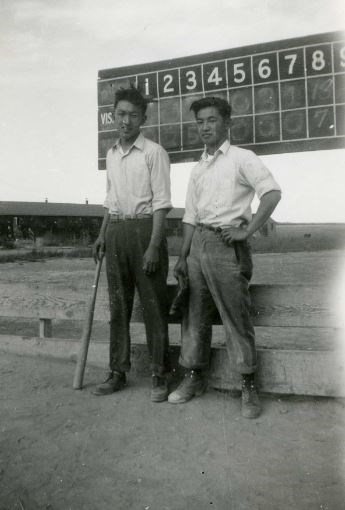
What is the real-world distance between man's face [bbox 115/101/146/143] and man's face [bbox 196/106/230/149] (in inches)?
19.1

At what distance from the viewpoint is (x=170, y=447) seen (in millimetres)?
2629

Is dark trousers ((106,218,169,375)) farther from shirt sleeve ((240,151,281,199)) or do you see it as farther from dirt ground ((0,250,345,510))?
shirt sleeve ((240,151,281,199))

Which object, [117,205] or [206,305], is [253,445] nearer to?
[206,305]

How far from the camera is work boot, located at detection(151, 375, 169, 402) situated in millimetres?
3209

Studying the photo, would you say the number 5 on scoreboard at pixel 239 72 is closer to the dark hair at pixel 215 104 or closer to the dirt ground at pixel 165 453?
the dark hair at pixel 215 104

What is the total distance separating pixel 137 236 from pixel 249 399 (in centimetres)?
131

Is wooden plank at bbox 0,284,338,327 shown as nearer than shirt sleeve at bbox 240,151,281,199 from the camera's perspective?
No

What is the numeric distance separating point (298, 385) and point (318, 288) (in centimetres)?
67

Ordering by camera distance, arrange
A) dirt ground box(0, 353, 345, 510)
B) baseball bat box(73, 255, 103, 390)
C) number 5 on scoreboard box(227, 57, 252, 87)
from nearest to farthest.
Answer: dirt ground box(0, 353, 345, 510)
baseball bat box(73, 255, 103, 390)
number 5 on scoreboard box(227, 57, 252, 87)

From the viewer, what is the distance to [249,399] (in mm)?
3006

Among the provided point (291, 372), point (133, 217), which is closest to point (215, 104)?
point (133, 217)

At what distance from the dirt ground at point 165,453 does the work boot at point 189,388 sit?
7 centimetres

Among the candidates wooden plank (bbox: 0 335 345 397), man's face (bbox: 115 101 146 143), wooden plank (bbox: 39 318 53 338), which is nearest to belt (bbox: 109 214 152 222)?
man's face (bbox: 115 101 146 143)

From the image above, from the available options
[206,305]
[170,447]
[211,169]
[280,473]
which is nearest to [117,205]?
[211,169]
